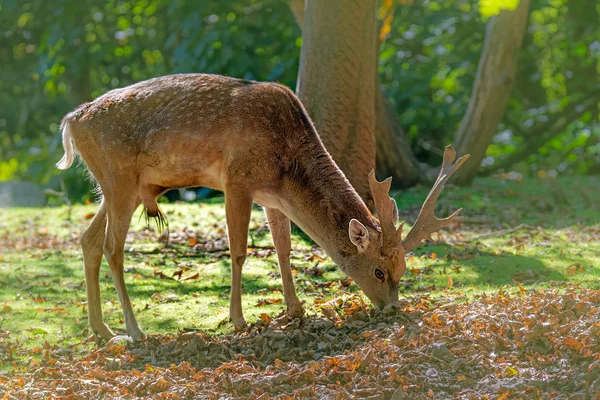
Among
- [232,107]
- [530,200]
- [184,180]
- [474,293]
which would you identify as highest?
→ [232,107]

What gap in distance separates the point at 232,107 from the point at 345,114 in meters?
2.85

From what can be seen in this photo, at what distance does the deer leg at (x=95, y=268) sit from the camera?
6.61 m

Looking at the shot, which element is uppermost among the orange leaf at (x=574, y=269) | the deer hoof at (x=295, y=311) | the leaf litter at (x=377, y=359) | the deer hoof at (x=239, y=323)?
the leaf litter at (x=377, y=359)

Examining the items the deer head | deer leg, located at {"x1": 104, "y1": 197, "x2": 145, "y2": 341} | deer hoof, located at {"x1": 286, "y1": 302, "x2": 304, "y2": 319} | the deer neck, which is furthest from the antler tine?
deer leg, located at {"x1": 104, "y1": 197, "x2": 145, "y2": 341}

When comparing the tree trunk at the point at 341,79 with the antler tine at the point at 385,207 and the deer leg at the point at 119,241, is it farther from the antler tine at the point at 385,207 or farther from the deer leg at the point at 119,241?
the deer leg at the point at 119,241

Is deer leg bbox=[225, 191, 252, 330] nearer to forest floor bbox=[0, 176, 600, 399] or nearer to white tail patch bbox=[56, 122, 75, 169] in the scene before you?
forest floor bbox=[0, 176, 600, 399]

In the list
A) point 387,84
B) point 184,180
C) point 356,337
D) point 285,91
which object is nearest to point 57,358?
point 184,180

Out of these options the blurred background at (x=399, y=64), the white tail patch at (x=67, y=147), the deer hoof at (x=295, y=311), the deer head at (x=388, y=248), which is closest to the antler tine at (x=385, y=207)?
the deer head at (x=388, y=248)

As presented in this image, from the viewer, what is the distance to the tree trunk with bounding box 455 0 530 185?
1195 cm

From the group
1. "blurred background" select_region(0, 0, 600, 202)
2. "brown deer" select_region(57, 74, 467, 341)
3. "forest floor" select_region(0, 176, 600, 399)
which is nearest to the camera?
"forest floor" select_region(0, 176, 600, 399)

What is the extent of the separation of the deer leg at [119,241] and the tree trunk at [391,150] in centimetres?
587

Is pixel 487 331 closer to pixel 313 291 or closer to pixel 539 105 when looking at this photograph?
pixel 313 291

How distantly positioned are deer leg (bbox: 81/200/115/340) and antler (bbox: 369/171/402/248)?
2.23 meters

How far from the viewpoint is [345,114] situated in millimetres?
9234
